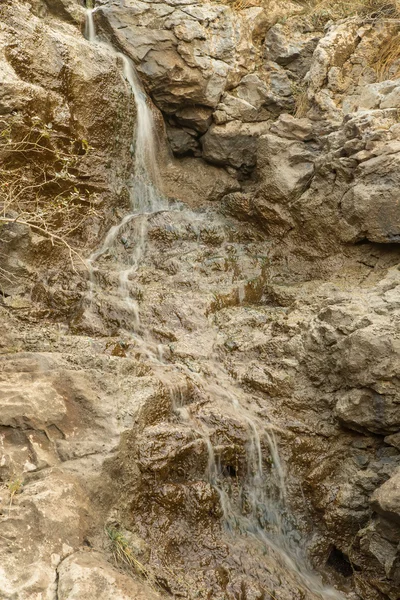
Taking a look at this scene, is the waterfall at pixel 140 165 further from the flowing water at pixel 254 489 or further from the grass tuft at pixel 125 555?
the grass tuft at pixel 125 555

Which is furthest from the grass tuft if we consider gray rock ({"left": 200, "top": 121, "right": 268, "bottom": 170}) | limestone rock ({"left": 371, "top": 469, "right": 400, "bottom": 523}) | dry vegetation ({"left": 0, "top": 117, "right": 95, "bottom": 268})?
gray rock ({"left": 200, "top": 121, "right": 268, "bottom": 170})

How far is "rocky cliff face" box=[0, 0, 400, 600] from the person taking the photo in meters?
4.27

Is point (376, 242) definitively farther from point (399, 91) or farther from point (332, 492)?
point (332, 492)

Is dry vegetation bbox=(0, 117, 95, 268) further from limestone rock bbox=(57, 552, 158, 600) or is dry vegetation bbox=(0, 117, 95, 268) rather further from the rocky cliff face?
limestone rock bbox=(57, 552, 158, 600)

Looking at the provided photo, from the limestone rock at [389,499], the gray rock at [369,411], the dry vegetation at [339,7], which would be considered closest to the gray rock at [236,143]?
the dry vegetation at [339,7]

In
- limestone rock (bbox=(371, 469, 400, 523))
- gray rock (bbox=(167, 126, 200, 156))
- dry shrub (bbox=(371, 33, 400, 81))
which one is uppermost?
dry shrub (bbox=(371, 33, 400, 81))

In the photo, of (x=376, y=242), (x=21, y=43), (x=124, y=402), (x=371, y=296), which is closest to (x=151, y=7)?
(x=21, y=43)

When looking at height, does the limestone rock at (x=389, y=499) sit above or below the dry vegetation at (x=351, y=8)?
below

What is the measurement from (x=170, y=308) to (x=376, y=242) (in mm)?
2966

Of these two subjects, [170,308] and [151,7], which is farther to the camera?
[151,7]

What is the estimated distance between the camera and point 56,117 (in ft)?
25.1

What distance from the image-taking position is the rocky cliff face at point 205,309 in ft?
14.0

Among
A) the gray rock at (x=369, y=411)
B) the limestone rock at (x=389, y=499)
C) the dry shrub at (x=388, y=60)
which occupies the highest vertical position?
the dry shrub at (x=388, y=60)

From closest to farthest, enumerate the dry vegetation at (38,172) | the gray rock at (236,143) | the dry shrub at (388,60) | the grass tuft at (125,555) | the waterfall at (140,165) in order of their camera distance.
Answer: the grass tuft at (125,555) < the dry vegetation at (38,172) < the waterfall at (140,165) < the dry shrub at (388,60) < the gray rock at (236,143)
